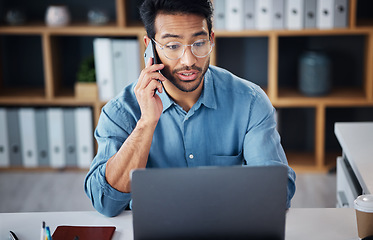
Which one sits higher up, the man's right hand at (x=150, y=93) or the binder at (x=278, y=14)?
the binder at (x=278, y=14)

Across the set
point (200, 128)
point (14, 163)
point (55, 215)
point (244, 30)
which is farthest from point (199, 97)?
point (14, 163)

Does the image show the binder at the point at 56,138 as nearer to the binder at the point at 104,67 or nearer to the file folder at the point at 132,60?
the binder at the point at 104,67

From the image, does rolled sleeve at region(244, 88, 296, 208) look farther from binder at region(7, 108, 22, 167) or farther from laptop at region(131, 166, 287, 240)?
binder at region(7, 108, 22, 167)

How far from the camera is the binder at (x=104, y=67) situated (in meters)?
3.41

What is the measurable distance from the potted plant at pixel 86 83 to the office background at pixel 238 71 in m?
0.03

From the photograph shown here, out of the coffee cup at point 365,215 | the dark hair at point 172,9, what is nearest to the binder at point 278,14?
the dark hair at point 172,9

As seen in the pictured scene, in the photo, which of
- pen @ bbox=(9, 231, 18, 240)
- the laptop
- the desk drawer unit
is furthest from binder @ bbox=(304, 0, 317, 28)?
pen @ bbox=(9, 231, 18, 240)

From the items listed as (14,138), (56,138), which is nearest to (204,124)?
(56,138)

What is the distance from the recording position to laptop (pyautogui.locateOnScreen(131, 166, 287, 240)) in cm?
126

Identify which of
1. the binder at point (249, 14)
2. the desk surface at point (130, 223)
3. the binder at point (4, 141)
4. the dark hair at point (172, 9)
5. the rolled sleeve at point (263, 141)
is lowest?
the binder at point (4, 141)

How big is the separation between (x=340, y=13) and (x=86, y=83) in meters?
1.62

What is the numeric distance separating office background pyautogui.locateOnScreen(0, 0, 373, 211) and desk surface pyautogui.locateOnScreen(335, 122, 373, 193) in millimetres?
1066

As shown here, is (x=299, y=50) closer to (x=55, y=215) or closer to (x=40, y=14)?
(x=40, y=14)

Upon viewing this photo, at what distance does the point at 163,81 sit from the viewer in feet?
6.35
